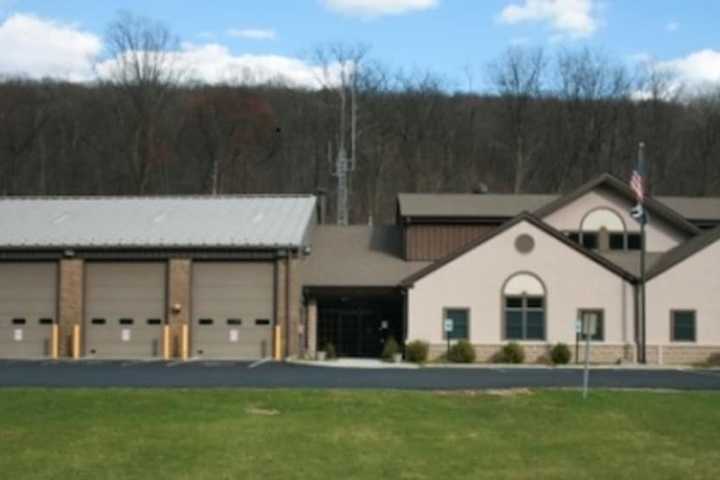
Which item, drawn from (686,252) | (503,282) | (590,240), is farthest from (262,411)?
(590,240)

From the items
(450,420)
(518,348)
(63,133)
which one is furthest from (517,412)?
(63,133)

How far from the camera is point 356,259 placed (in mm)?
44062

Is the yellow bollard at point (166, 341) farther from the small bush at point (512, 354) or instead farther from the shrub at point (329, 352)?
the small bush at point (512, 354)

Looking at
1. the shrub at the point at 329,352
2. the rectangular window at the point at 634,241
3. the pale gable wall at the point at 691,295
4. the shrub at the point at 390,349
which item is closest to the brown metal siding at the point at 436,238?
the shrub at the point at 390,349

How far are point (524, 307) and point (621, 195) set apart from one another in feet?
25.4

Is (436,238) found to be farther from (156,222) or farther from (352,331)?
(156,222)

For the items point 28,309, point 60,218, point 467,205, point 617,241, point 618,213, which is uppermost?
point 467,205

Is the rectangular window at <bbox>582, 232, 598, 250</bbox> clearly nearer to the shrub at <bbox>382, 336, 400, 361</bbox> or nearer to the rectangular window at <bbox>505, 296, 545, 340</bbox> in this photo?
the rectangular window at <bbox>505, 296, 545, 340</bbox>

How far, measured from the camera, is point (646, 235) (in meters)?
44.5

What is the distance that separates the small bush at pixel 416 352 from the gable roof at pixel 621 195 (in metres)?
8.33

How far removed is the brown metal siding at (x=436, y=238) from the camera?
43.6 meters

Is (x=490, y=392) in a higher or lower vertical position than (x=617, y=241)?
lower

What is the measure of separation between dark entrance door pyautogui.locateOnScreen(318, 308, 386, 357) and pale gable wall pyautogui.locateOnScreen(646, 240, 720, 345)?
11.0 metres

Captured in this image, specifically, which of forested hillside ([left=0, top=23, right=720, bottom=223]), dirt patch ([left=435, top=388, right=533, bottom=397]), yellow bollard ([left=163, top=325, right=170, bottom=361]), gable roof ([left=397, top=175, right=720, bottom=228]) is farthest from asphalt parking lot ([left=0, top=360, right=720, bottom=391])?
forested hillside ([left=0, top=23, right=720, bottom=223])
